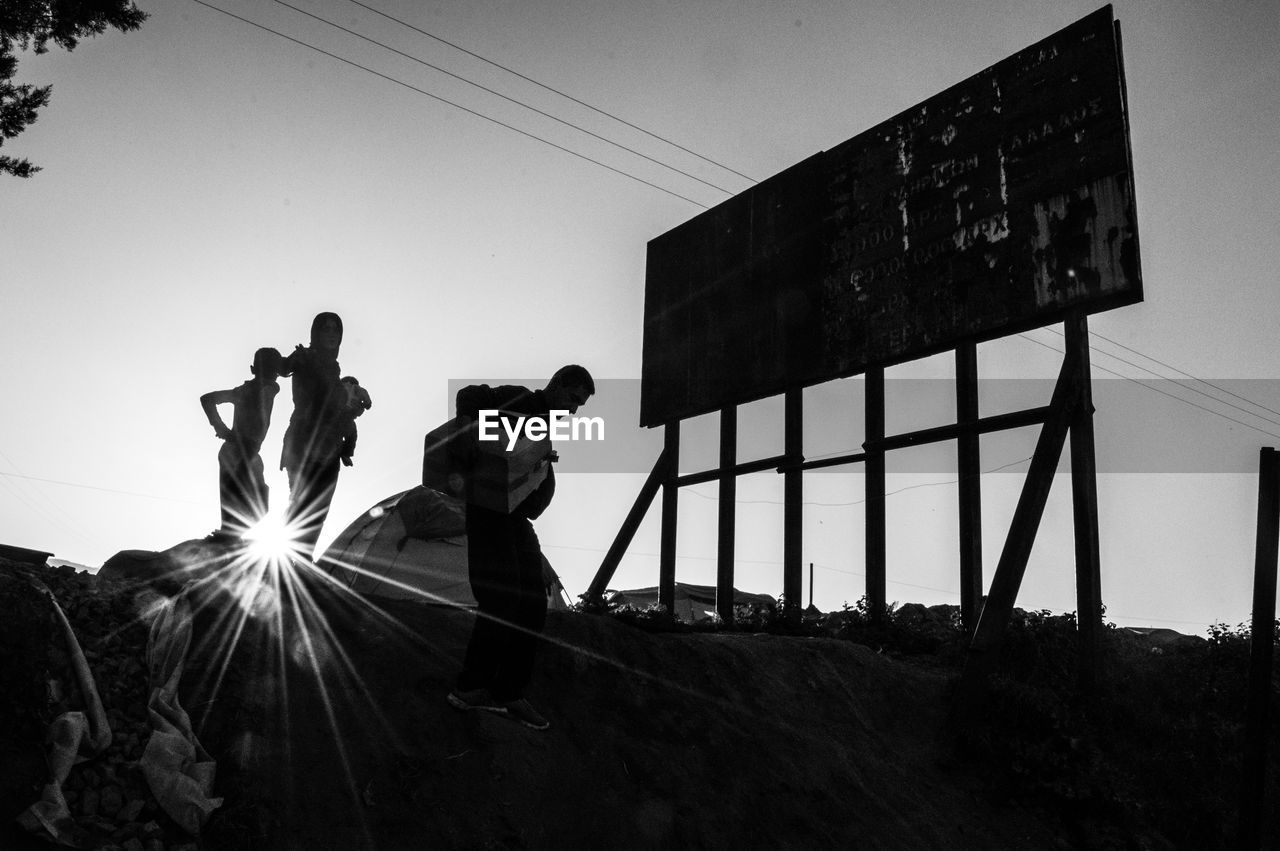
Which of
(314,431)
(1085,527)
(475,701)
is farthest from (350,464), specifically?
(1085,527)

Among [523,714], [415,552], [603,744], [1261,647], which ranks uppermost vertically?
[415,552]

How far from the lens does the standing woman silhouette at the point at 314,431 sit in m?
6.07

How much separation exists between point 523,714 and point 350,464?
2.37 meters

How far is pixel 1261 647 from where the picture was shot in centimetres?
536

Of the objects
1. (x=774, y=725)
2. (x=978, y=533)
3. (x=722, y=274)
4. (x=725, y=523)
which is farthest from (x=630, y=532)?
(x=774, y=725)

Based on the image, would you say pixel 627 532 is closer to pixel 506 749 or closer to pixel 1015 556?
pixel 1015 556

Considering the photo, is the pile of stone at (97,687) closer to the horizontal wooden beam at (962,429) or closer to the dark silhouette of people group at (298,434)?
the dark silhouette of people group at (298,434)

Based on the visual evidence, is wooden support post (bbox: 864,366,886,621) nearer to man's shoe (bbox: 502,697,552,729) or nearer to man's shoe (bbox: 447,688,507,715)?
man's shoe (bbox: 502,697,552,729)

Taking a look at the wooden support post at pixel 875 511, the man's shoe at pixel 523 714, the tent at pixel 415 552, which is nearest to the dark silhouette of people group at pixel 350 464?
the man's shoe at pixel 523 714

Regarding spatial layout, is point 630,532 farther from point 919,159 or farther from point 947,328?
point 919,159

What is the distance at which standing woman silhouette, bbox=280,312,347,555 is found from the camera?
19.9 ft

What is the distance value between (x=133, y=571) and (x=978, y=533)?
275 inches

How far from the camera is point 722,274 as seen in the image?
11.7m

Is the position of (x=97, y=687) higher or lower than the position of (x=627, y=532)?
lower
